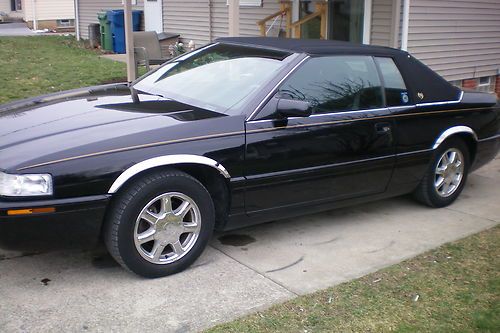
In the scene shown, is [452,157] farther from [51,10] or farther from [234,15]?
[51,10]

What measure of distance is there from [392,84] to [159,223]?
2407 millimetres

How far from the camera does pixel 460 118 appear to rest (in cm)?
546

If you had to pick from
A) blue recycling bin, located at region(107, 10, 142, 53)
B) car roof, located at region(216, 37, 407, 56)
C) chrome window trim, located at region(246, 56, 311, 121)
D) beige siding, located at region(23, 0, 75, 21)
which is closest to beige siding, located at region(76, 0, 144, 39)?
blue recycling bin, located at region(107, 10, 142, 53)

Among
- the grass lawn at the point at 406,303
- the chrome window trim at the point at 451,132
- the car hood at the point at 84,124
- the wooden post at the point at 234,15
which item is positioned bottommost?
the grass lawn at the point at 406,303

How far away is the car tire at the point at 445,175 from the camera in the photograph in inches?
213

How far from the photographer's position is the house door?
15219 mm

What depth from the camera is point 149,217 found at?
12.4 ft

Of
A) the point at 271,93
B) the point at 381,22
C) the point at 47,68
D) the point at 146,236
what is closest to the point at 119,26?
the point at 47,68

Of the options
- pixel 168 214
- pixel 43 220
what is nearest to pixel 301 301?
pixel 168 214

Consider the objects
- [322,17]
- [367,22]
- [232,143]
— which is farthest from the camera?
[322,17]

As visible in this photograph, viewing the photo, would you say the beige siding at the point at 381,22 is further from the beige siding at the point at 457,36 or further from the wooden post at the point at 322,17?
the wooden post at the point at 322,17

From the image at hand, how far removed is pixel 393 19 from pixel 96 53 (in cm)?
950

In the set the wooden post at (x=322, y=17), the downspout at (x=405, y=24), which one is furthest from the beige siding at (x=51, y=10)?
the downspout at (x=405, y=24)

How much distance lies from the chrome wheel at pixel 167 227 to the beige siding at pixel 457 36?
6.61 metres
